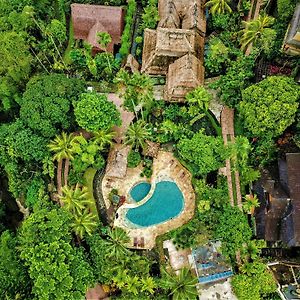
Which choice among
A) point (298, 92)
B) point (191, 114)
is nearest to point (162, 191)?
point (191, 114)

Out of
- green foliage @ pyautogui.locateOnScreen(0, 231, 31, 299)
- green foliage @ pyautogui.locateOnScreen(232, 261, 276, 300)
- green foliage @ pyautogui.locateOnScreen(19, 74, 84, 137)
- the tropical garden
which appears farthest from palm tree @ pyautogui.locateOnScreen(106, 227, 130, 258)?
green foliage @ pyautogui.locateOnScreen(19, 74, 84, 137)

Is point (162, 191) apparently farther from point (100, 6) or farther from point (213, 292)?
point (100, 6)

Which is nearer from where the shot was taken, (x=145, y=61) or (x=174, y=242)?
(x=174, y=242)

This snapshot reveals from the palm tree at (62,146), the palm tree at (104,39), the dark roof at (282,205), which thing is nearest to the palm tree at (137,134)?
the palm tree at (62,146)

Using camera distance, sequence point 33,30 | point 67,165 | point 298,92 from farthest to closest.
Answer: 1. point 33,30
2. point 67,165
3. point 298,92

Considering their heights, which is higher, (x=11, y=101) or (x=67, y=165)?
(x=11, y=101)

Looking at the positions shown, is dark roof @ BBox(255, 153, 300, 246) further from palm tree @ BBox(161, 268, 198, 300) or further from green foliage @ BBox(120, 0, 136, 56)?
green foliage @ BBox(120, 0, 136, 56)

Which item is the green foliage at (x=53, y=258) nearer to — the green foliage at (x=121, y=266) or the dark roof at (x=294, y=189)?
the green foliage at (x=121, y=266)
